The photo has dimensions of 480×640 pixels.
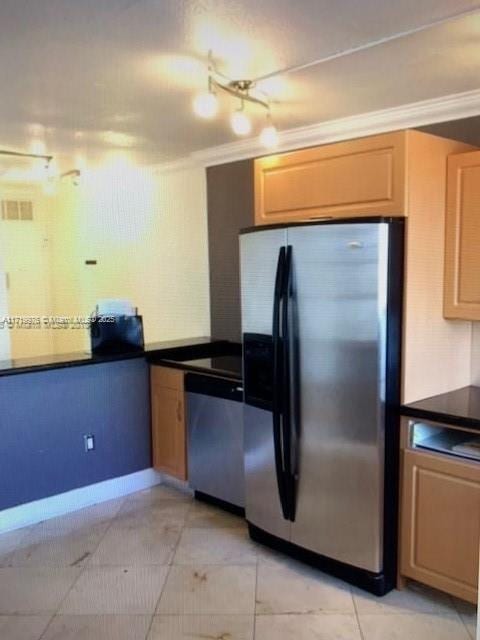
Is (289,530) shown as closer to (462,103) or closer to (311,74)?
(311,74)

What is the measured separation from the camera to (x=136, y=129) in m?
3.51

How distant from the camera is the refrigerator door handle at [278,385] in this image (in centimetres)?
254

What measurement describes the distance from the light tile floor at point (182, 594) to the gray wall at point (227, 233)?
5.14 feet

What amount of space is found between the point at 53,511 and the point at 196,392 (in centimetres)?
106

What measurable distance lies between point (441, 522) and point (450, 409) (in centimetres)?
46

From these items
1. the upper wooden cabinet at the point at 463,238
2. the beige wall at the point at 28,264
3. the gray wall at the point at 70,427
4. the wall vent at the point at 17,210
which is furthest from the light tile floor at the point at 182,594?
the wall vent at the point at 17,210

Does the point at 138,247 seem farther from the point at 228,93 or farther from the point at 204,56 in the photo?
the point at 204,56

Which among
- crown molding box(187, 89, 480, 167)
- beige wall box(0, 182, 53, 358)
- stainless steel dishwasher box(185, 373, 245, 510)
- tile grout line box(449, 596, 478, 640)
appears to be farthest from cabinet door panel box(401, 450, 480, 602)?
beige wall box(0, 182, 53, 358)

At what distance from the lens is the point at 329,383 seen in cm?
246

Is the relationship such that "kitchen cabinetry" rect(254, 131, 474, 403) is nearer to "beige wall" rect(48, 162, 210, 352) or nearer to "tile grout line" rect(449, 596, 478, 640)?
"tile grout line" rect(449, 596, 478, 640)

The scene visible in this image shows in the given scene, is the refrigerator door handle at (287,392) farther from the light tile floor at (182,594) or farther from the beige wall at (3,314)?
the beige wall at (3,314)

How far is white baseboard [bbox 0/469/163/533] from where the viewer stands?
312cm

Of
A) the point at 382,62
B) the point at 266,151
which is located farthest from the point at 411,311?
the point at 266,151

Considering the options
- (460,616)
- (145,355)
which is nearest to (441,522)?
(460,616)
